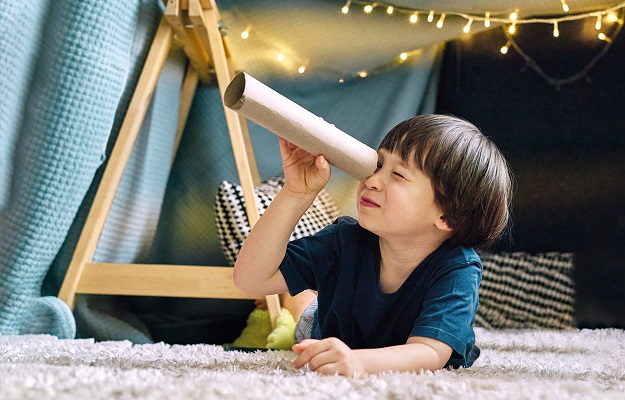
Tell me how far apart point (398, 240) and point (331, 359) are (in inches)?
10.3

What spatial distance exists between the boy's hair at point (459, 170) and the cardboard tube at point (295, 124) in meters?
0.07

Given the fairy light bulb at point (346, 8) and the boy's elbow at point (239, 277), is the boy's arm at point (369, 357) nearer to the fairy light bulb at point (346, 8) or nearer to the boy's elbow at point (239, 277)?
the boy's elbow at point (239, 277)

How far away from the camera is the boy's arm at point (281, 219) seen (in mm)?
817

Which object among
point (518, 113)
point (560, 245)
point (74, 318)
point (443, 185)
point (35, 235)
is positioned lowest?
point (74, 318)

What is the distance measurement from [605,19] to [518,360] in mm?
945

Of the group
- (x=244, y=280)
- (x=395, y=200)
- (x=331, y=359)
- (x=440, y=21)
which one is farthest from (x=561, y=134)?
(x=331, y=359)

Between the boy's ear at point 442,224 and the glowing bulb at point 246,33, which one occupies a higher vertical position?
the glowing bulb at point 246,33

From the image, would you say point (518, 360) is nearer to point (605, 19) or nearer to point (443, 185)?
point (443, 185)

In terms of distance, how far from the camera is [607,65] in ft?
4.93

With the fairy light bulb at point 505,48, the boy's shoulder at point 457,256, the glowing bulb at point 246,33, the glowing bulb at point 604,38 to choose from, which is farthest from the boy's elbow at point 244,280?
the glowing bulb at point 604,38

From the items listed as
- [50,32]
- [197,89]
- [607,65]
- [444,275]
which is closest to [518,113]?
[607,65]

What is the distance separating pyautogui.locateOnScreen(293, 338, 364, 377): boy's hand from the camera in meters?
0.63

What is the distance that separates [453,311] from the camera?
2.46ft

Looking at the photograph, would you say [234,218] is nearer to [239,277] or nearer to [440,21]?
[239,277]
